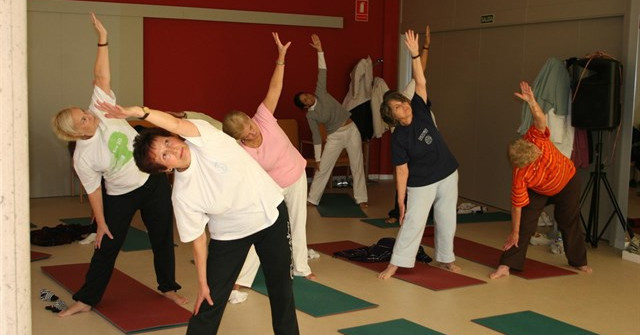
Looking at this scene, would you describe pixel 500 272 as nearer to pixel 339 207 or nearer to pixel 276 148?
pixel 276 148

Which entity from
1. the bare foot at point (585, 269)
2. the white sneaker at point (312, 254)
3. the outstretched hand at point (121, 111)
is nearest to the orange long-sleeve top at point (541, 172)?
the bare foot at point (585, 269)

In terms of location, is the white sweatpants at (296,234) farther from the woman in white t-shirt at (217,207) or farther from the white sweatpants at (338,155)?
the white sweatpants at (338,155)

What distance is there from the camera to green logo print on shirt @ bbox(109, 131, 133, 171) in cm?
435

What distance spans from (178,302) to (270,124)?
3.92 ft

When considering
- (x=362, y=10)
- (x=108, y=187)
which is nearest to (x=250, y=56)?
(x=362, y=10)

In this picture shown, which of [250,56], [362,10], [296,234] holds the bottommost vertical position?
[296,234]

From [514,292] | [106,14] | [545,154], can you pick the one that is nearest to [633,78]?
[545,154]

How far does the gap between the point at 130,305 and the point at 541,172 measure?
9.02ft

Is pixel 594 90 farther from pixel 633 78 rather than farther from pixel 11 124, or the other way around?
pixel 11 124

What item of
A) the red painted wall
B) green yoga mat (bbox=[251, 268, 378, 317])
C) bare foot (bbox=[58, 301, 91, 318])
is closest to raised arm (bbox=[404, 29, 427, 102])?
green yoga mat (bbox=[251, 268, 378, 317])

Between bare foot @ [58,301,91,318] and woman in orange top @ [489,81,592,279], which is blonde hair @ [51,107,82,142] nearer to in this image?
bare foot @ [58,301,91,318]

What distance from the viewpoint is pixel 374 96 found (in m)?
9.68

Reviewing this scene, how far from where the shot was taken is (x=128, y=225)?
15.3 feet

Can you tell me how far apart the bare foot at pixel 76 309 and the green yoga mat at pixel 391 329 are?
1472 millimetres
